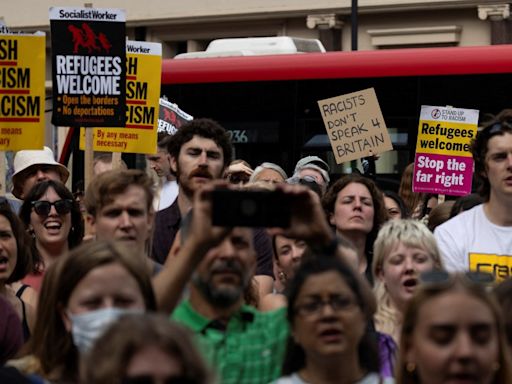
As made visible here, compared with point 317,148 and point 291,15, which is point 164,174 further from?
point 291,15

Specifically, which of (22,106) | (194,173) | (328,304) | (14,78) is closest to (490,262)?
(194,173)

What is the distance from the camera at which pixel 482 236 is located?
6812 millimetres

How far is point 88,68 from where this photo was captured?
9.92 m

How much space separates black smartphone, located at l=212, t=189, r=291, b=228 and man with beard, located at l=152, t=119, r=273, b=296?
2.59m

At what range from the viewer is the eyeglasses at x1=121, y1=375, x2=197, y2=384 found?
10.9ft

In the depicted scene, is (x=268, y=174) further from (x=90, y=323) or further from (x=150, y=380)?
(x=150, y=380)

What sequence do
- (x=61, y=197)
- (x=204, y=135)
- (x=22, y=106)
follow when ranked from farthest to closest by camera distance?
1. (x=22, y=106)
2. (x=61, y=197)
3. (x=204, y=135)

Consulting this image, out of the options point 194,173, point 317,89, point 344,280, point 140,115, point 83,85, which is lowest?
point 344,280

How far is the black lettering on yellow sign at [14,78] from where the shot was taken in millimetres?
10552

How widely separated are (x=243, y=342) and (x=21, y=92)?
620cm

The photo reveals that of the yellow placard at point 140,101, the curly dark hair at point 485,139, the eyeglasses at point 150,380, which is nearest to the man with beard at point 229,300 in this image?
the eyeglasses at point 150,380

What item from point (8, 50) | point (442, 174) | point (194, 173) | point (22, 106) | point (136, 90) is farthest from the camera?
point (442, 174)

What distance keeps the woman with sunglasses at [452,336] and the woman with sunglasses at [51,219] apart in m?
3.82

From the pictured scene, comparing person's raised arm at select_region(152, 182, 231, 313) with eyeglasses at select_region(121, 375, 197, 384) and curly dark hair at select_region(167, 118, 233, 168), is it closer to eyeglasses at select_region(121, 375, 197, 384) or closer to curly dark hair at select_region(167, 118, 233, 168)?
eyeglasses at select_region(121, 375, 197, 384)
